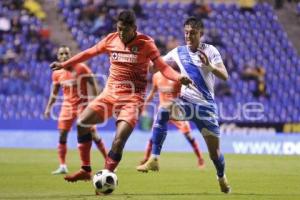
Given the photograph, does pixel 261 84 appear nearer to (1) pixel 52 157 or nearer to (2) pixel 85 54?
(1) pixel 52 157

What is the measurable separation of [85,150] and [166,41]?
17.0m

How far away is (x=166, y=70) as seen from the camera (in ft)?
29.3

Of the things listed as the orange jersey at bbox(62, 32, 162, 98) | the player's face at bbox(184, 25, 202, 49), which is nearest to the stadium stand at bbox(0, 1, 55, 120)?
the player's face at bbox(184, 25, 202, 49)

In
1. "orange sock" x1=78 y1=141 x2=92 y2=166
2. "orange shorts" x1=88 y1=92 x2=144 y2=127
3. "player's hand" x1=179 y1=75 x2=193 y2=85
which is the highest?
"player's hand" x1=179 y1=75 x2=193 y2=85

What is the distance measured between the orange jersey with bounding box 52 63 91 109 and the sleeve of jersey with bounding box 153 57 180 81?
14.4 feet

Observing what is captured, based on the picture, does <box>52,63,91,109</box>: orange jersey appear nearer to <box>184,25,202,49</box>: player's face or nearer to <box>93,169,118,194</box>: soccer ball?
<box>184,25,202,49</box>: player's face


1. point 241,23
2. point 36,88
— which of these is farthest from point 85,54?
point 241,23

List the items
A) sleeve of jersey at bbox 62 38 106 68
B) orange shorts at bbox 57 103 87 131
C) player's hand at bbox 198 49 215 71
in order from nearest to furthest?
player's hand at bbox 198 49 215 71 < sleeve of jersey at bbox 62 38 106 68 < orange shorts at bbox 57 103 87 131

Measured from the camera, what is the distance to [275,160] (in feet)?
57.1

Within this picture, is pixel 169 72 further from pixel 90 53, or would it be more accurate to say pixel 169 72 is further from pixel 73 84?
pixel 73 84

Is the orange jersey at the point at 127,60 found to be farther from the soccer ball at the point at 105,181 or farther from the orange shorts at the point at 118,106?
the soccer ball at the point at 105,181

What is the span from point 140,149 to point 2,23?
8.19 meters

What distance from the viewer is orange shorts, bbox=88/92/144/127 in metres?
8.89

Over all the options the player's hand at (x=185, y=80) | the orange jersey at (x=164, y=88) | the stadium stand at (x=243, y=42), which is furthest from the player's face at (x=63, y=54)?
the stadium stand at (x=243, y=42)
